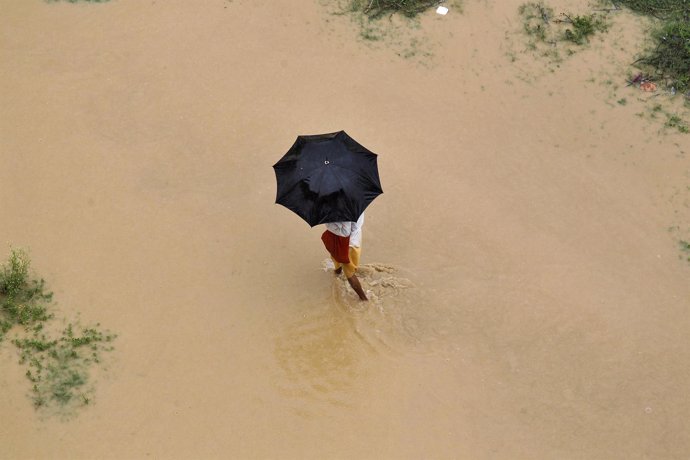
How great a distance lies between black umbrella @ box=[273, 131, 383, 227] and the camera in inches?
158

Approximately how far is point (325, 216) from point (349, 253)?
18.1 inches

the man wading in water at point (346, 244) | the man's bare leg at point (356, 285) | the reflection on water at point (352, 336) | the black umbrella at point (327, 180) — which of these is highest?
the black umbrella at point (327, 180)

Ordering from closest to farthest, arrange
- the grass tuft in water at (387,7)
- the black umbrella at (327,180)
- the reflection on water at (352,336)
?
the black umbrella at (327,180) → the reflection on water at (352,336) → the grass tuft in water at (387,7)

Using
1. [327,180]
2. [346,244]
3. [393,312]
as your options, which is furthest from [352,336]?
[327,180]

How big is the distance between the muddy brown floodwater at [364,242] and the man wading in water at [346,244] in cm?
33

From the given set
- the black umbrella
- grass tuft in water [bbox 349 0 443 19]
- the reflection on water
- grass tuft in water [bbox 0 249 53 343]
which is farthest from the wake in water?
grass tuft in water [bbox 349 0 443 19]

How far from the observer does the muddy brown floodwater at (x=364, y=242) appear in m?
4.21

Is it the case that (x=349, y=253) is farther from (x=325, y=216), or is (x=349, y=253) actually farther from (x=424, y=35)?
(x=424, y=35)

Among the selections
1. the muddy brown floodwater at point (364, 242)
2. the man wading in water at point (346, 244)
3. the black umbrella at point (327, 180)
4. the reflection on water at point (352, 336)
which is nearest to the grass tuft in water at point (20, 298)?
the muddy brown floodwater at point (364, 242)

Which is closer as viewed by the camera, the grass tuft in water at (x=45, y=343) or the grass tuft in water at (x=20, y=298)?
the grass tuft in water at (x=45, y=343)

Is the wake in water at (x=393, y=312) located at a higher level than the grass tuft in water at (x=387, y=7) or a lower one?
lower

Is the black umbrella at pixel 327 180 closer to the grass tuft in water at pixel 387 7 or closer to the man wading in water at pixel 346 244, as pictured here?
the man wading in water at pixel 346 244

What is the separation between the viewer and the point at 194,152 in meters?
5.45

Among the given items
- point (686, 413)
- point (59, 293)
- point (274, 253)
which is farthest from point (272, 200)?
point (686, 413)
